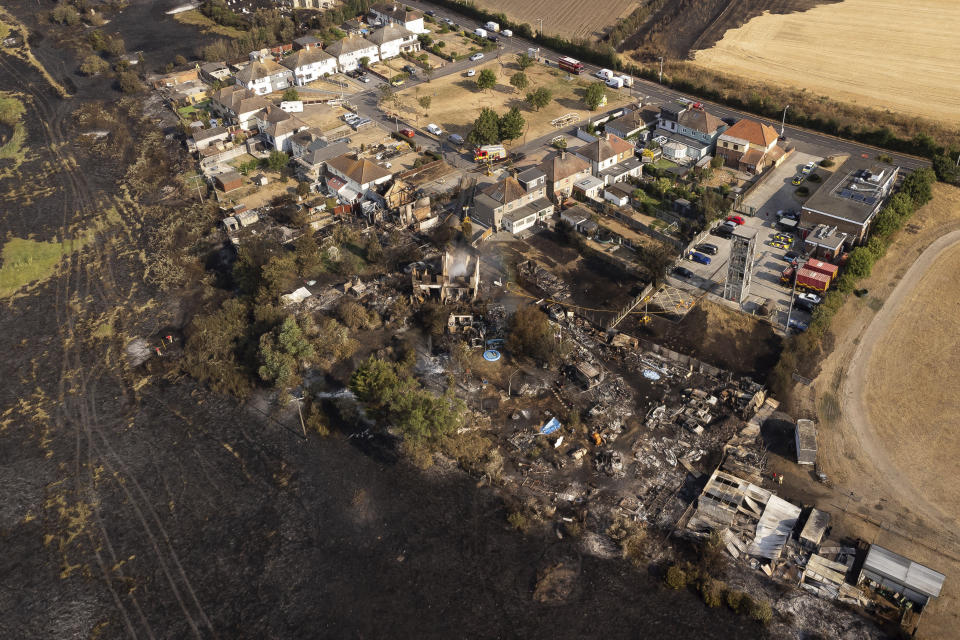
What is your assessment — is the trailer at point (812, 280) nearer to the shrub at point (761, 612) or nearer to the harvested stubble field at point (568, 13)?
the shrub at point (761, 612)

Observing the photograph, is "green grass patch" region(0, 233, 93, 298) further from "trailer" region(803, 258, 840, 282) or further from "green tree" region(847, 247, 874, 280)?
"green tree" region(847, 247, 874, 280)

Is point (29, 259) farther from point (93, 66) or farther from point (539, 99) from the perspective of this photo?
point (539, 99)

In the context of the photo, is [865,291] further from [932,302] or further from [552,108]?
[552,108]

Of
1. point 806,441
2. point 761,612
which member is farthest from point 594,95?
point 761,612

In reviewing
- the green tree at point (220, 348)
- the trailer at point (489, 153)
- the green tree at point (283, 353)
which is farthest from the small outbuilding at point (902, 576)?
the trailer at point (489, 153)

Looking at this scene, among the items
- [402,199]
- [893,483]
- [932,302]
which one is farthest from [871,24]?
[893,483]

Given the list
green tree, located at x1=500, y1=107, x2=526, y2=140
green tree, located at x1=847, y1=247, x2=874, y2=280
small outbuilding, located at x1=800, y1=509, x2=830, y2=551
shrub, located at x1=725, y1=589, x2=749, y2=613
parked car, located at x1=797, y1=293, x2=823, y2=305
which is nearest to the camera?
shrub, located at x1=725, y1=589, x2=749, y2=613

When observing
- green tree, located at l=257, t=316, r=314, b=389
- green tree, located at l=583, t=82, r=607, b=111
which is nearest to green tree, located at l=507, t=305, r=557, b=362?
green tree, located at l=257, t=316, r=314, b=389
